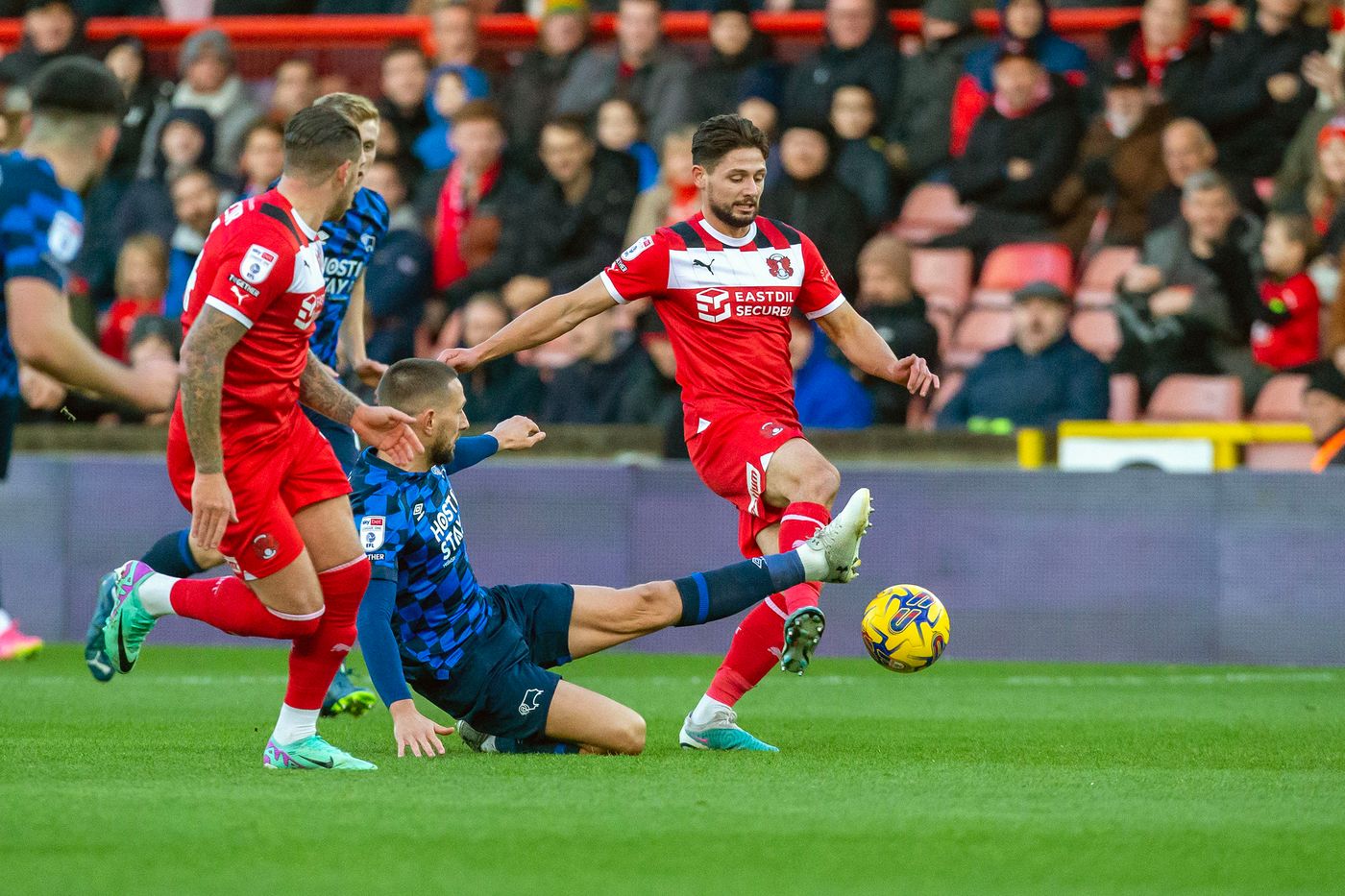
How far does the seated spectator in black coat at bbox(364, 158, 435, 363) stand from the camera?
540 inches

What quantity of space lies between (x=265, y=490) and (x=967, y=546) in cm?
590

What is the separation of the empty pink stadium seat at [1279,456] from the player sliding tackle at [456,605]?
5.59 metres

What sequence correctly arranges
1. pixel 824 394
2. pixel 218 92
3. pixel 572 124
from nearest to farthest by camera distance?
pixel 824 394 → pixel 572 124 → pixel 218 92

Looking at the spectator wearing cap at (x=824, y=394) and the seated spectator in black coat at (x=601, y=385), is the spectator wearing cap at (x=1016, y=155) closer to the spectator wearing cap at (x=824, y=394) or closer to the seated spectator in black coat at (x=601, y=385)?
the spectator wearing cap at (x=824, y=394)

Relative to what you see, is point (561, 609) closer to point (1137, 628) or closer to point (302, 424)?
point (302, 424)

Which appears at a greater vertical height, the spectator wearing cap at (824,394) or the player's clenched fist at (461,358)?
the spectator wearing cap at (824,394)

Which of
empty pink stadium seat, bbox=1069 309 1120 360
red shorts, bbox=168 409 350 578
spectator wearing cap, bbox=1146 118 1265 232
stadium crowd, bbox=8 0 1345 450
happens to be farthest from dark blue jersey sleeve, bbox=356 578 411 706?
spectator wearing cap, bbox=1146 118 1265 232

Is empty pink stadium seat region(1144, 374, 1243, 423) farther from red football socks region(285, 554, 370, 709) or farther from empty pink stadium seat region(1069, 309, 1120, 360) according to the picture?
red football socks region(285, 554, 370, 709)

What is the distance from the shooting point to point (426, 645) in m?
6.49

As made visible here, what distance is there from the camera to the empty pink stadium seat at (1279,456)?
1155cm

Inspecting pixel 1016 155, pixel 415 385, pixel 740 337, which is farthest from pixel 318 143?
pixel 1016 155

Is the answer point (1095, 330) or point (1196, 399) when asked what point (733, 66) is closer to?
point (1095, 330)

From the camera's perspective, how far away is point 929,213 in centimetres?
1432

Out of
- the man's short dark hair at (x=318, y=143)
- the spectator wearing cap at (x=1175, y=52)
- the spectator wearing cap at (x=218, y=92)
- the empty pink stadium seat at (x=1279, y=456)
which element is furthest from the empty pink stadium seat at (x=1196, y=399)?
the spectator wearing cap at (x=218, y=92)
